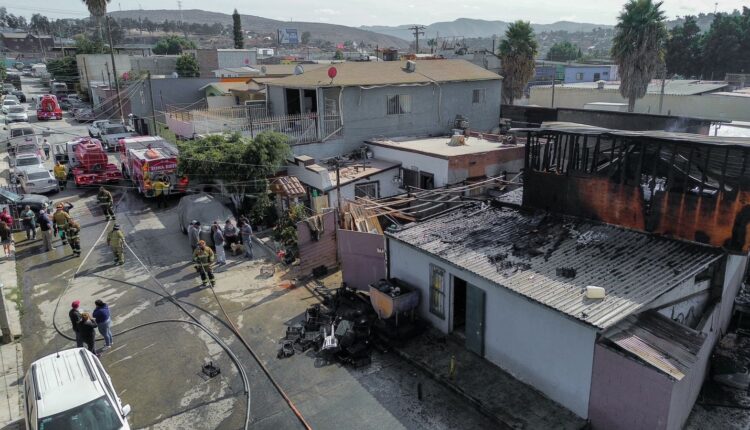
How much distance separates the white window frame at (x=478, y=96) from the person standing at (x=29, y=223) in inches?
928

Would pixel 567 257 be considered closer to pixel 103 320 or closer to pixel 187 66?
pixel 103 320

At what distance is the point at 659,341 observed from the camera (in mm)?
8805

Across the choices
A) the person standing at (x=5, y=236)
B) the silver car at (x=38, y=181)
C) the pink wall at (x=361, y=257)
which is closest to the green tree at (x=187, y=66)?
the silver car at (x=38, y=181)

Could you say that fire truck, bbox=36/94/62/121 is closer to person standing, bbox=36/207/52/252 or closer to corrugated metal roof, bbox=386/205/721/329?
person standing, bbox=36/207/52/252

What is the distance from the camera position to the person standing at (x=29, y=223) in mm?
21188

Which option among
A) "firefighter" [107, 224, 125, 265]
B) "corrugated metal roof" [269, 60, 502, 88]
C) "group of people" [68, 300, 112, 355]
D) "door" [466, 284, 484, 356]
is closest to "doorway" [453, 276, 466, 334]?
"door" [466, 284, 484, 356]

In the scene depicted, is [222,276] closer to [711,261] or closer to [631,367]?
[631,367]

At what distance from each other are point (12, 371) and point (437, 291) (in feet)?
35.9

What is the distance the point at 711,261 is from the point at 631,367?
3.69 meters

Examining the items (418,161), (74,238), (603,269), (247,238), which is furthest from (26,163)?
(603,269)

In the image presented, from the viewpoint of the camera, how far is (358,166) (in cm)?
2294

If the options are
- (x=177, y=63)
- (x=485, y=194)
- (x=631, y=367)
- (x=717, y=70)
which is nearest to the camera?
(x=631, y=367)

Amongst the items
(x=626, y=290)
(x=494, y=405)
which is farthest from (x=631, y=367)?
(x=494, y=405)

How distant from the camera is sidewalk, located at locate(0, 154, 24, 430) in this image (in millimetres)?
10531
